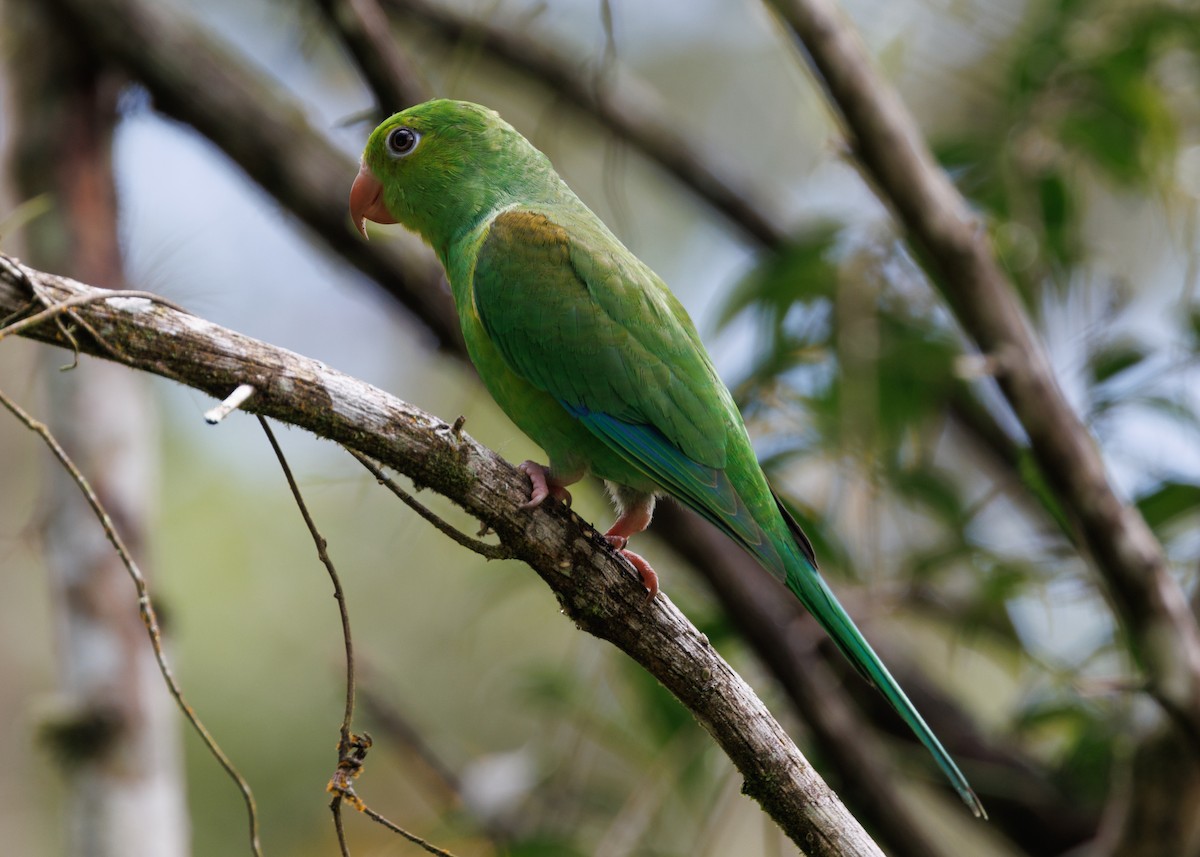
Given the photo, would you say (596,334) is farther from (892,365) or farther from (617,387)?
(892,365)

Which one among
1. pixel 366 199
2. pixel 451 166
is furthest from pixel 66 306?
pixel 366 199

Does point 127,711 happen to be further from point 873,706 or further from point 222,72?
point 873,706

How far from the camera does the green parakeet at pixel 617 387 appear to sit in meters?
2.93

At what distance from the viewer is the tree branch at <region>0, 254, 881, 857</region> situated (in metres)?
2.02

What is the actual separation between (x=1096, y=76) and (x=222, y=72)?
365cm

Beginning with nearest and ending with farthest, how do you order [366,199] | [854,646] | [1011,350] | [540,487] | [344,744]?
[344,744], [540,487], [854,646], [366,199], [1011,350]

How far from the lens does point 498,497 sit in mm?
2332

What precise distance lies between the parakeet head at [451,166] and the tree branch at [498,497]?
143cm

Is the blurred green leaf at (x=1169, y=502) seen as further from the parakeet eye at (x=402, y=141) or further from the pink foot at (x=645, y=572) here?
the parakeet eye at (x=402, y=141)

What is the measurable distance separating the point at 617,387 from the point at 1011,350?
1795 millimetres

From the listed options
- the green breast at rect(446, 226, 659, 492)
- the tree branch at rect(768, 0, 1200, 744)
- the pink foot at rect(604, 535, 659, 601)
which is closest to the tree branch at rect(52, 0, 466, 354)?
the green breast at rect(446, 226, 659, 492)

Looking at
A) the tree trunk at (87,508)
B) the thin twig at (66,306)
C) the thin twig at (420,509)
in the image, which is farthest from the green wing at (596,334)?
the tree trunk at (87,508)

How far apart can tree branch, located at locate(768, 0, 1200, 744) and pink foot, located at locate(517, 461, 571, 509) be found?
1.90m

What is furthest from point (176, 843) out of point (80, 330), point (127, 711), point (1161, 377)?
point (1161, 377)
